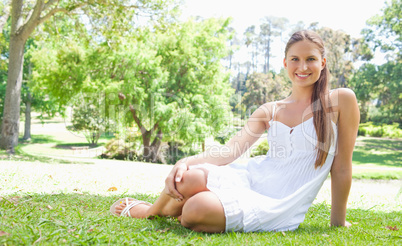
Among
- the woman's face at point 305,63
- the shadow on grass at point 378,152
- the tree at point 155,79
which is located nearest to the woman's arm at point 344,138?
the woman's face at point 305,63

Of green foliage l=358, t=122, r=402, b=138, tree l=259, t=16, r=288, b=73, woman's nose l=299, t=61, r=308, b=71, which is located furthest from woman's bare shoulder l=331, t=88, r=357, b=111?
tree l=259, t=16, r=288, b=73

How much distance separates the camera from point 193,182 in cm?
207

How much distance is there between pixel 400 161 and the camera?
1995 cm

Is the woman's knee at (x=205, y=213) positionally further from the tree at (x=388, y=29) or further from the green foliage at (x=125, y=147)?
the tree at (x=388, y=29)

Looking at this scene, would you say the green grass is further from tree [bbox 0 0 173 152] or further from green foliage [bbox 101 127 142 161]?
green foliage [bbox 101 127 142 161]

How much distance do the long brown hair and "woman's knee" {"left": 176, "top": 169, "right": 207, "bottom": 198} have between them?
2.49 feet

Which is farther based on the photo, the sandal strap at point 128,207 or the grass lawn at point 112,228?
the sandal strap at point 128,207

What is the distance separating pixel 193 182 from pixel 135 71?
45.8ft

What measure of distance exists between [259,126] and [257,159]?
0.30 meters

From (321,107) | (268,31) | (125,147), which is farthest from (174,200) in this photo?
(268,31)

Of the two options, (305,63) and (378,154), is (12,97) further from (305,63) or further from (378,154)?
(378,154)

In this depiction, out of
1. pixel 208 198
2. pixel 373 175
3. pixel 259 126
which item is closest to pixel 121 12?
pixel 259 126

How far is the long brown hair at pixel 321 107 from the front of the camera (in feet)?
7.30

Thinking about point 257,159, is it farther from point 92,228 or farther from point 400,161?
point 400,161
